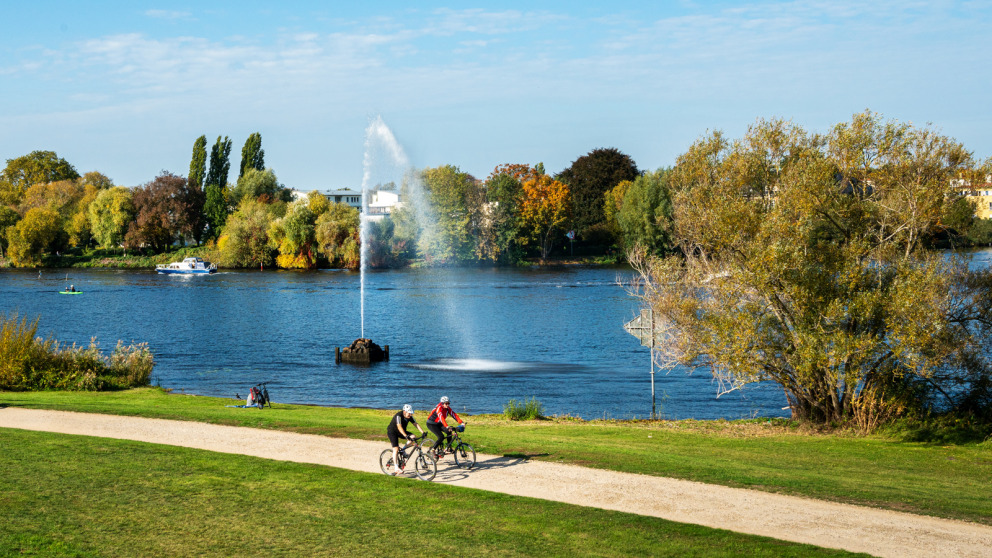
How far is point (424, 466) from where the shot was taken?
19641mm


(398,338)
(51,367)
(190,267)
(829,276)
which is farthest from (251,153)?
(829,276)

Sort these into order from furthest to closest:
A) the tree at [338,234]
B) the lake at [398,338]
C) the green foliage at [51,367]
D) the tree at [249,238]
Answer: the tree at [249,238] → the tree at [338,234] → the lake at [398,338] → the green foliage at [51,367]

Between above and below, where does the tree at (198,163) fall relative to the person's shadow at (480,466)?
above

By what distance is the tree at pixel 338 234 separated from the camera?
125 m

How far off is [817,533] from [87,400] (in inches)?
1026

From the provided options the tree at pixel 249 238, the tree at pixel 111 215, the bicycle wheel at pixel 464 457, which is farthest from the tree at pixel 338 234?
the bicycle wheel at pixel 464 457

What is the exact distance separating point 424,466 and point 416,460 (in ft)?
1.11

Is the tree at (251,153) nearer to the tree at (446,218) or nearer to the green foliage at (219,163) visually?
the green foliage at (219,163)

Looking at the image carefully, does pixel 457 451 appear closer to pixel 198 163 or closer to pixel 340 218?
pixel 340 218

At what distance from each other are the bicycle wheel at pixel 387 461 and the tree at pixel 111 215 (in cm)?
14062

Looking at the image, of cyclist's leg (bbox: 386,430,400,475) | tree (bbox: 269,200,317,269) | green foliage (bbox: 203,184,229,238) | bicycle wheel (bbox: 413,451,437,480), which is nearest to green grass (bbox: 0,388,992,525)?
bicycle wheel (bbox: 413,451,437,480)

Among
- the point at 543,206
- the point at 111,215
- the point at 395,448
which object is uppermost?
the point at 543,206

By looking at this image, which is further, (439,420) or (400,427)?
(439,420)

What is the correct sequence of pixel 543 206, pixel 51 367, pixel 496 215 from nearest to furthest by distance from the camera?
pixel 51 367
pixel 496 215
pixel 543 206
